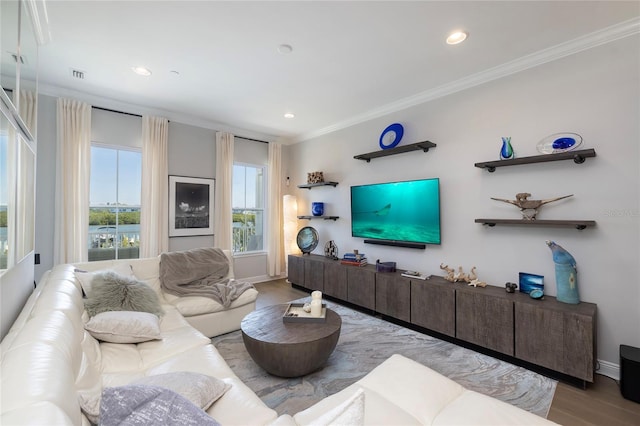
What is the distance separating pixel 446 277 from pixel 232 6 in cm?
326

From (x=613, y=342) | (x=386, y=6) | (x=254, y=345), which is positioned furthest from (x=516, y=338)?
(x=386, y=6)

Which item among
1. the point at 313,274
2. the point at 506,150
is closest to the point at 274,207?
the point at 313,274

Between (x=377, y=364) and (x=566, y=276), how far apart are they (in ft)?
5.79

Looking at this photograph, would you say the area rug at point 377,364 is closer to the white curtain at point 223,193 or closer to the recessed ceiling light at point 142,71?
the white curtain at point 223,193

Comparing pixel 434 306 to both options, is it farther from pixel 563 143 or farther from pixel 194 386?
pixel 194 386

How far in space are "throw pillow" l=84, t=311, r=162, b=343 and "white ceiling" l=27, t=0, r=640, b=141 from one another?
2268mm

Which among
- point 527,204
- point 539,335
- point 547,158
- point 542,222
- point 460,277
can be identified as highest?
point 547,158

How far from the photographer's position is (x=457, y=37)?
2389mm

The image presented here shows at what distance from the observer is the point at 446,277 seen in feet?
10.4

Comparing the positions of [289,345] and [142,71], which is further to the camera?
[142,71]

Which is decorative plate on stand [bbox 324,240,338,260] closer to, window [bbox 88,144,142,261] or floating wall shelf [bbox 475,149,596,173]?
floating wall shelf [bbox 475,149,596,173]

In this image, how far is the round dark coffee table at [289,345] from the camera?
2.04 m

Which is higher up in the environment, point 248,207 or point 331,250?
point 248,207

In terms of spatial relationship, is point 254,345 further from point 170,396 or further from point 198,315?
point 170,396
